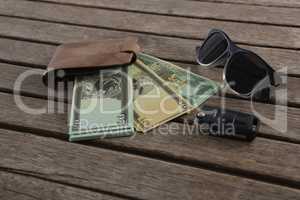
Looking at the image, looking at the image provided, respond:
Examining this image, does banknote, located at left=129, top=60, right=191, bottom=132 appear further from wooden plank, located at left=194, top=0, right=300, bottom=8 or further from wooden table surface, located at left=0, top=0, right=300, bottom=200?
wooden plank, located at left=194, top=0, right=300, bottom=8

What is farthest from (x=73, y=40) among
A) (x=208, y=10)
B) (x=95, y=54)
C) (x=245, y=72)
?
(x=245, y=72)

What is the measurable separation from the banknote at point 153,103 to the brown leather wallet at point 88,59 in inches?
2.7

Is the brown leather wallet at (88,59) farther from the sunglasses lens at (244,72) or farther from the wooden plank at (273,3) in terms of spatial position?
the wooden plank at (273,3)

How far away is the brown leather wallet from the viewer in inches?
49.6

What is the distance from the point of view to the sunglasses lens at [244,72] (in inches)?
47.4

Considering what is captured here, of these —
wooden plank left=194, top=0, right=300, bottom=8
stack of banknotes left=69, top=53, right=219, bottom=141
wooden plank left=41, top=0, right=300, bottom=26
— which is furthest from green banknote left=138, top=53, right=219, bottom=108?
wooden plank left=194, top=0, right=300, bottom=8

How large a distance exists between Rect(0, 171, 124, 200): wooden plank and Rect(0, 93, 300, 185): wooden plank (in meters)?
0.14

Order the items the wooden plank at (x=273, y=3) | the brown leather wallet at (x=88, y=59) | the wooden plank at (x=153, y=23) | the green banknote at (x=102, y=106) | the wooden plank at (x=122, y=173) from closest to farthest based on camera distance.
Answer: the wooden plank at (x=122, y=173)
the green banknote at (x=102, y=106)
the brown leather wallet at (x=88, y=59)
the wooden plank at (x=153, y=23)
the wooden plank at (x=273, y=3)

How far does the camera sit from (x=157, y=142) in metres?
1.11

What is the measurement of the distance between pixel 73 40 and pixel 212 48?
1.58 ft

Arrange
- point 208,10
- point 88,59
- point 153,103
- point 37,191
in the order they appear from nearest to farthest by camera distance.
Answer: point 37,191 → point 153,103 → point 88,59 → point 208,10

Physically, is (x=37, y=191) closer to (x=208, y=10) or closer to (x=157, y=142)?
(x=157, y=142)

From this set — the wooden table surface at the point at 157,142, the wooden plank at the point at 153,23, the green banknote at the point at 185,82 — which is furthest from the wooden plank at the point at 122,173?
the wooden plank at the point at 153,23

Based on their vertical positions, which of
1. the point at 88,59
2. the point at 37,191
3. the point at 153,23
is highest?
the point at 153,23
